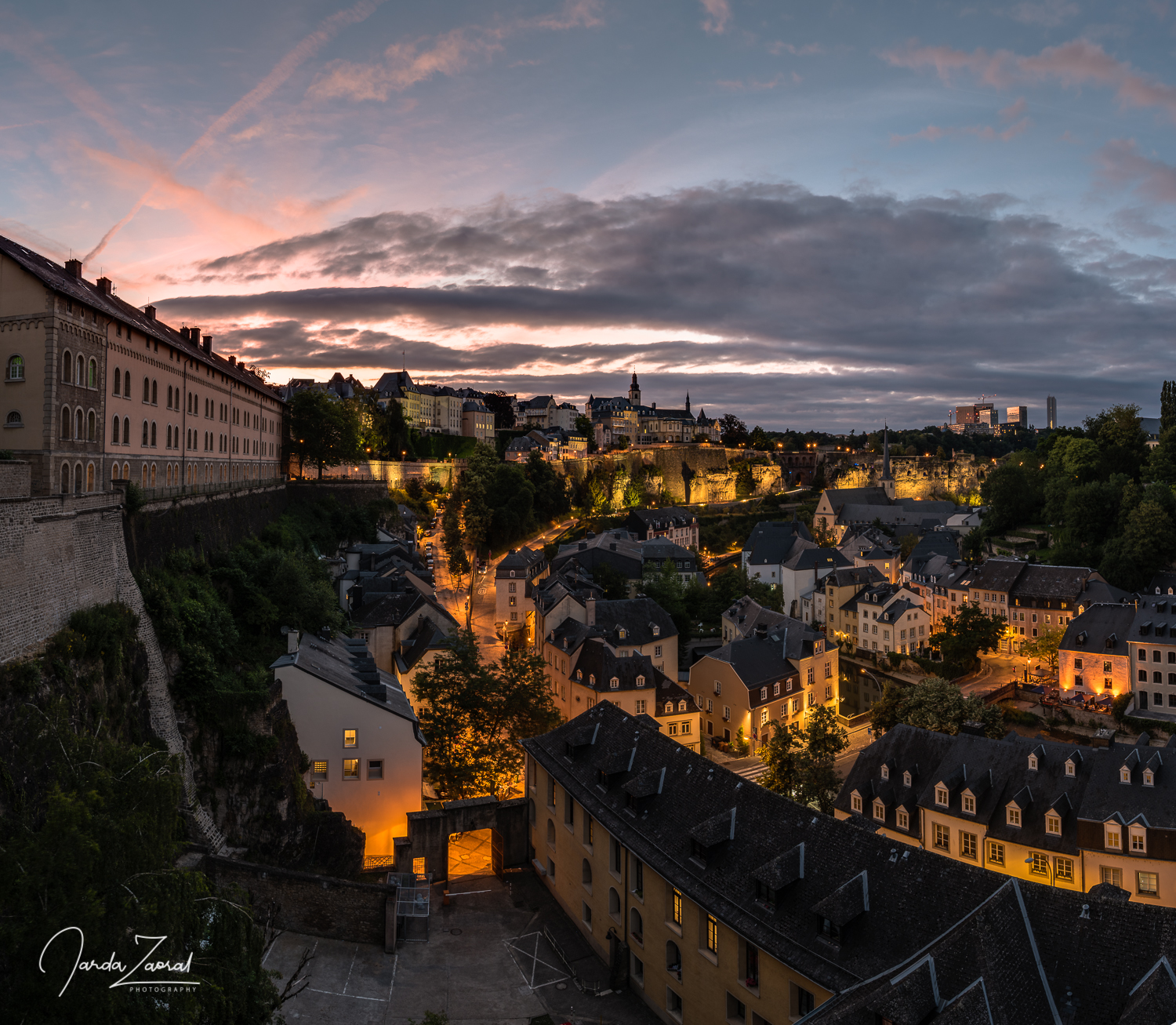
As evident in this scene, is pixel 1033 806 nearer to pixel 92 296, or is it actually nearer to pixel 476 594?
pixel 92 296

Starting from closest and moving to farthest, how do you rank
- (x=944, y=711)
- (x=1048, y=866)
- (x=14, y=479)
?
(x=14, y=479) → (x=1048, y=866) → (x=944, y=711)

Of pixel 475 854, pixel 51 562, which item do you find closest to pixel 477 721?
pixel 475 854

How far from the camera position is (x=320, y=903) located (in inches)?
747

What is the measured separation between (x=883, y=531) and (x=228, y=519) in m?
93.6

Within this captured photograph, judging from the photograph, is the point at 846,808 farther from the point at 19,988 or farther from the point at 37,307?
the point at 37,307

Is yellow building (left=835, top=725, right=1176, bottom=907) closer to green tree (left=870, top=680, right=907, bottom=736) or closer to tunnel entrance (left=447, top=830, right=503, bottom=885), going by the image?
green tree (left=870, top=680, right=907, bottom=736)

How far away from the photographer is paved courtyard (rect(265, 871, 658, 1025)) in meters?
16.9

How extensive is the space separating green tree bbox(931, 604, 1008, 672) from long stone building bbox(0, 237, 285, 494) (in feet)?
171

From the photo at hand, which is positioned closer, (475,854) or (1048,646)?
(475,854)

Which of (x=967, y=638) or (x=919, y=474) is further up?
(x=919, y=474)

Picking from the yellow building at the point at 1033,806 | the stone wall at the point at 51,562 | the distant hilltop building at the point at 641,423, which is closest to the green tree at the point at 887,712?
the yellow building at the point at 1033,806

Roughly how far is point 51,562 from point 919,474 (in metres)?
160

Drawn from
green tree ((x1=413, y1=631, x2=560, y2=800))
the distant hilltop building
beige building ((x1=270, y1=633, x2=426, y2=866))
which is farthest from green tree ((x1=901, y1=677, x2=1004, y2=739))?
the distant hilltop building

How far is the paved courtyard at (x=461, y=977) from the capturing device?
55.3ft
